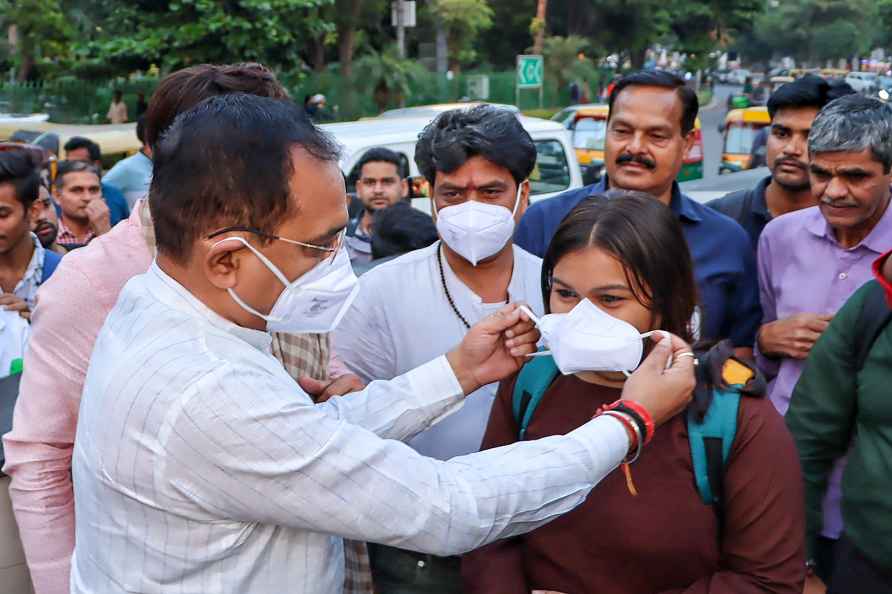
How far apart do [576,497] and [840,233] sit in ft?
6.07

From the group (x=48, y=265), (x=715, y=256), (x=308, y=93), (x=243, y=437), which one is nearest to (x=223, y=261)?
(x=243, y=437)

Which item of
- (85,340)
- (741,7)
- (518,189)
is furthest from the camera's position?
(741,7)

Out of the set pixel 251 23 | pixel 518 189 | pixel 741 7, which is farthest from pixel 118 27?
pixel 741 7

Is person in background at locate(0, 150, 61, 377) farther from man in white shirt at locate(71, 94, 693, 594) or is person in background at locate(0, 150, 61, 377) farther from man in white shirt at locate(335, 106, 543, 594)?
man in white shirt at locate(71, 94, 693, 594)

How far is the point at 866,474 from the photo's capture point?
2611 millimetres

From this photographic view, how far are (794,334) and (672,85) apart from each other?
91cm

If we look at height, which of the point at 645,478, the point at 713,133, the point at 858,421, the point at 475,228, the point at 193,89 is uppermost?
the point at 193,89

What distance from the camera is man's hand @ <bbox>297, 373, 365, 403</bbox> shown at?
Answer: 2.48 metres

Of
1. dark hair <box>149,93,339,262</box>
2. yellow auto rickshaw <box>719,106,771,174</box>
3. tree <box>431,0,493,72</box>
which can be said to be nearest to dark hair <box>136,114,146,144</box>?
dark hair <box>149,93,339,262</box>

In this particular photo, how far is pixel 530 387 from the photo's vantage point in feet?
7.82

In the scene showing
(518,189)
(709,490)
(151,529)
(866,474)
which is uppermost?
(518,189)

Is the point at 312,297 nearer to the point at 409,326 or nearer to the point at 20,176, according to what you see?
the point at 409,326

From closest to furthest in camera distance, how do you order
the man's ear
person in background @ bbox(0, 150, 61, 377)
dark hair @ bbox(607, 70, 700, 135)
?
the man's ear, dark hair @ bbox(607, 70, 700, 135), person in background @ bbox(0, 150, 61, 377)

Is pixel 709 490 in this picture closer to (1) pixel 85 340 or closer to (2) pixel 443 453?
(2) pixel 443 453
